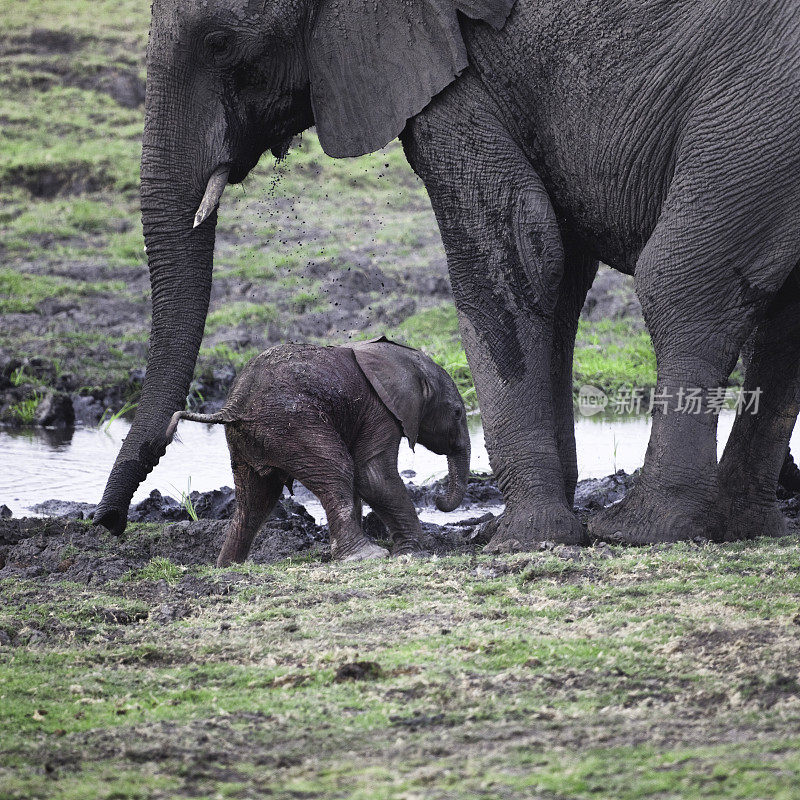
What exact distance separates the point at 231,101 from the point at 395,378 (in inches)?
63.9

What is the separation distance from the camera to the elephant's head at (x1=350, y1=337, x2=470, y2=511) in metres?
6.55

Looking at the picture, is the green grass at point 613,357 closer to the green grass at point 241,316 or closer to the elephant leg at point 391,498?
the green grass at point 241,316

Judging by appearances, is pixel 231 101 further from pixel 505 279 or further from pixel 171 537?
pixel 171 537

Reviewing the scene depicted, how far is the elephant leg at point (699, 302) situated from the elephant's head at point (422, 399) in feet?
4.27

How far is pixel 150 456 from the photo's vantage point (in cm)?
664

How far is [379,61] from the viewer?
627cm

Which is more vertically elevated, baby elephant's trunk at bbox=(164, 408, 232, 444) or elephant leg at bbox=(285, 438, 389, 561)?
baby elephant's trunk at bbox=(164, 408, 232, 444)

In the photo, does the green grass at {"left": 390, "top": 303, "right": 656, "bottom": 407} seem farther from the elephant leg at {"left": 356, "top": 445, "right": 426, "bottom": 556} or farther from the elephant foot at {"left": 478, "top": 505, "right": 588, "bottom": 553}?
the elephant foot at {"left": 478, "top": 505, "right": 588, "bottom": 553}

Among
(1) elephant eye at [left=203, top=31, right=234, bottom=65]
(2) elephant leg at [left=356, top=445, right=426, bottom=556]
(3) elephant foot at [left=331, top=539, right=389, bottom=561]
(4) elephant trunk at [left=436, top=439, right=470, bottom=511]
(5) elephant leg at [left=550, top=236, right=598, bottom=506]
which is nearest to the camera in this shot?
(3) elephant foot at [left=331, top=539, right=389, bottom=561]

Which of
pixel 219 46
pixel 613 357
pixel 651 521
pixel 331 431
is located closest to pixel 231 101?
pixel 219 46

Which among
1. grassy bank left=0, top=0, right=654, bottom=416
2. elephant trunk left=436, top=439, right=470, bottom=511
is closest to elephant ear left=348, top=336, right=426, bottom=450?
elephant trunk left=436, top=439, right=470, bottom=511

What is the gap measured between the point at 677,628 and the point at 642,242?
2608mm

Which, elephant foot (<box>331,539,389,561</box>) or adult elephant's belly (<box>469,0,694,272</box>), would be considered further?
elephant foot (<box>331,539,389,561</box>)

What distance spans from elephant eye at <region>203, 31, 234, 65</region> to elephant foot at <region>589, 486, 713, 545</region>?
291 centimetres
